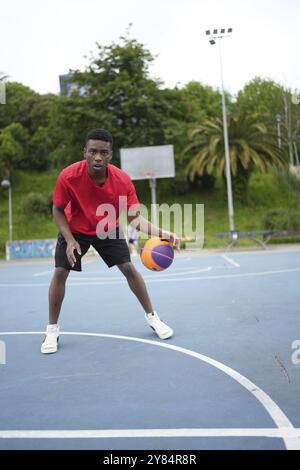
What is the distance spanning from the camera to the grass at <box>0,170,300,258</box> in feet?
81.5

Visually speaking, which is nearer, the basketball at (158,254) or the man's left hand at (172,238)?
the man's left hand at (172,238)

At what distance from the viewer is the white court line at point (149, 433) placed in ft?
7.21

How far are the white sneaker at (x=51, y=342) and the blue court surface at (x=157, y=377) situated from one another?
0.21ft

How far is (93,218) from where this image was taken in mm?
4086

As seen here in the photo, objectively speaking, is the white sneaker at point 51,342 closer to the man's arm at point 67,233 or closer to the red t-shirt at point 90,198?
the man's arm at point 67,233

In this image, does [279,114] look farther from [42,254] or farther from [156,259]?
[156,259]

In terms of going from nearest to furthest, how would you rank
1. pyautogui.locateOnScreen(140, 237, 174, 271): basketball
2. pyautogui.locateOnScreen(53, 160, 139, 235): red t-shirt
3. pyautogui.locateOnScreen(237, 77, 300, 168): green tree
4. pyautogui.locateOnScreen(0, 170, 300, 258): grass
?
pyautogui.locateOnScreen(53, 160, 139, 235): red t-shirt → pyautogui.locateOnScreen(140, 237, 174, 271): basketball → pyautogui.locateOnScreen(0, 170, 300, 258): grass → pyautogui.locateOnScreen(237, 77, 300, 168): green tree

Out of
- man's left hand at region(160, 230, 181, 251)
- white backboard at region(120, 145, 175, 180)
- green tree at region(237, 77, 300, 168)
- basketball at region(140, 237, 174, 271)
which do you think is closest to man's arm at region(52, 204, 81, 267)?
man's left hand at region(160, 230, 181, 251)

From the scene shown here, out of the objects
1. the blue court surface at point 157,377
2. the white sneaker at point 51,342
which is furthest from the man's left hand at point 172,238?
the white sneaker at point 51,342

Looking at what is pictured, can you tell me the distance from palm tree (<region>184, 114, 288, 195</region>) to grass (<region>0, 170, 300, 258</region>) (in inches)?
95.5

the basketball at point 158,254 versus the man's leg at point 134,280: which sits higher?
the basketball at point 158,254

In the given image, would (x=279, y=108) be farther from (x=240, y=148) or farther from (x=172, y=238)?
(x=172, y=238)

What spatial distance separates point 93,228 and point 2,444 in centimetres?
224

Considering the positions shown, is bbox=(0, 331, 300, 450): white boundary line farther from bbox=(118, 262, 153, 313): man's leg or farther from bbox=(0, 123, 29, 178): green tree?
bbox=(0, 123, 29, 178): green tree
